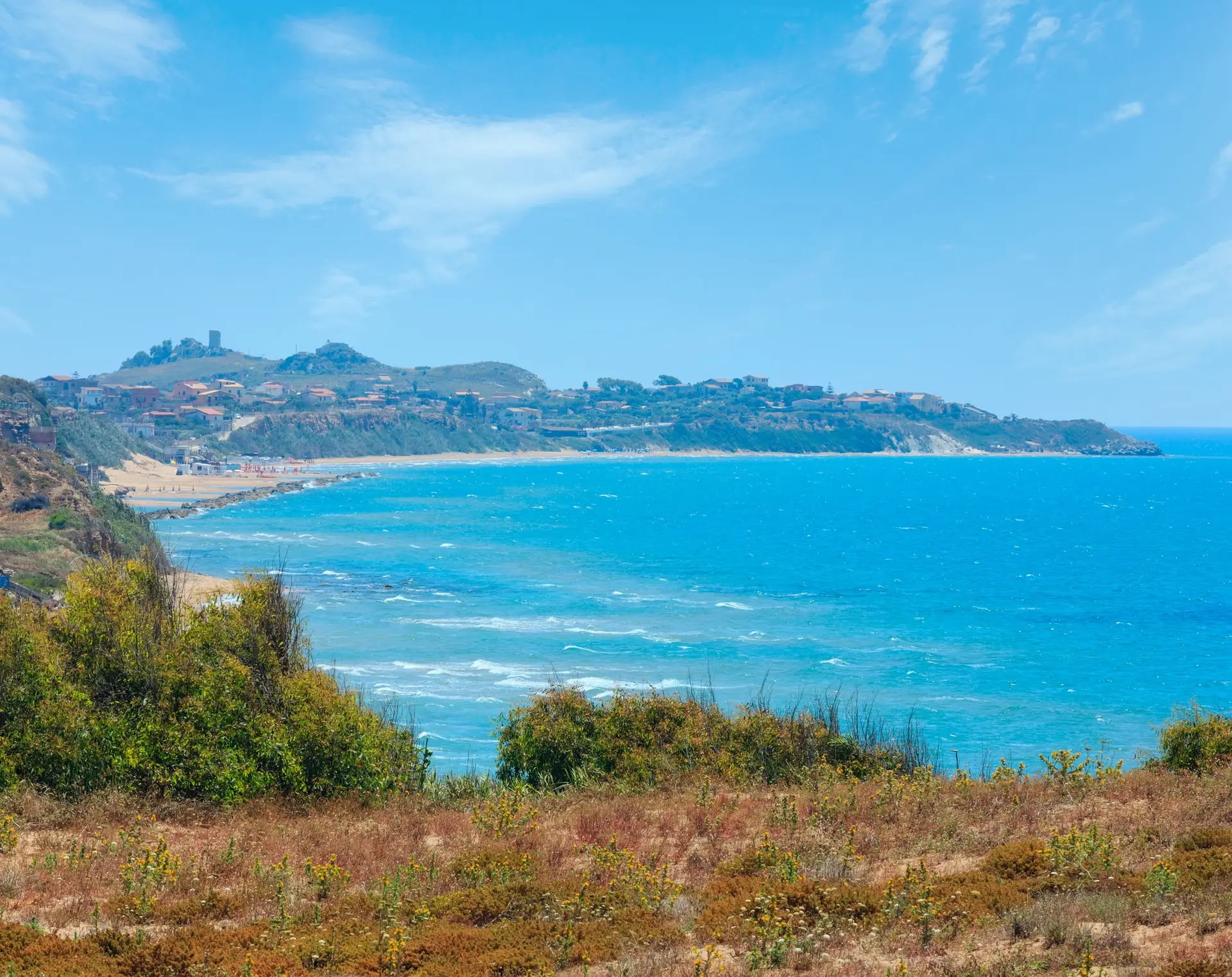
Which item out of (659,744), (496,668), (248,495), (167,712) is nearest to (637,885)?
(167,712)

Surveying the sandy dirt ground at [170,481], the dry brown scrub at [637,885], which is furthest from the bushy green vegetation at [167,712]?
the sandy dirt ground at [170,481]

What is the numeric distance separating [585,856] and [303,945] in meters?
4.99

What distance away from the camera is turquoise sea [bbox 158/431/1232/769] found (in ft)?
149

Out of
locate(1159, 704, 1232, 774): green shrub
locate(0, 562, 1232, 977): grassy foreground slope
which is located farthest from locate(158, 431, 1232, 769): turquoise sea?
locate(0, 562, 1232, 977): grassy foreground slope

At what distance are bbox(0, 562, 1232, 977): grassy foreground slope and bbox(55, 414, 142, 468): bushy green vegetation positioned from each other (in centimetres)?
13487

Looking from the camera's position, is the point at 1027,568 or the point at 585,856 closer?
the point at 585,856

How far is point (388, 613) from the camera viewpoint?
2430 inches

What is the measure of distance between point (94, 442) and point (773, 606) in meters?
134

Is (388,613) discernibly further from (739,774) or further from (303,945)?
(303,945)

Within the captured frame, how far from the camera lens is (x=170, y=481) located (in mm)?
158625

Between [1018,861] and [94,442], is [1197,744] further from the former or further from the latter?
[94,442]

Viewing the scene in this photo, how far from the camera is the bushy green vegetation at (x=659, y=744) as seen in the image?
73.5 ft

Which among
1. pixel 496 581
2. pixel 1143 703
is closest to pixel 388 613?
pixel 496 581

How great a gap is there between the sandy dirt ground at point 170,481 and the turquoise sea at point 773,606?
13007 mm
